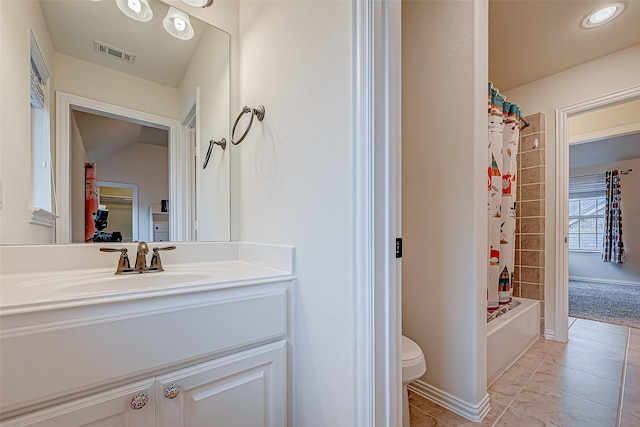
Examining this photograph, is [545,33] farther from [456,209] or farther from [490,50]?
[456,209]

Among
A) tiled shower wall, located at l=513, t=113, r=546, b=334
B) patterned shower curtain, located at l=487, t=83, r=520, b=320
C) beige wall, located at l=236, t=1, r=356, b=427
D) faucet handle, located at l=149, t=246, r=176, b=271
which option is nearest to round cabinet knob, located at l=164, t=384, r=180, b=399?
beige wall, located at l=236, t=1, r=356, b=427

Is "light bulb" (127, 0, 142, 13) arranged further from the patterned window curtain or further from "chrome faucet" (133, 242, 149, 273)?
the patterned window curtain

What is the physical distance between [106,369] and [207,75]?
1.39 meters

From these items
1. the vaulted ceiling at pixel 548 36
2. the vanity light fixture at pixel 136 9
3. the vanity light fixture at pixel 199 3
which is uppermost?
the vaulted ceiling at pixel 548 36

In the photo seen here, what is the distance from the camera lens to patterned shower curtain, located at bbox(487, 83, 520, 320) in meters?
1.83

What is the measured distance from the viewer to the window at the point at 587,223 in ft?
17.4

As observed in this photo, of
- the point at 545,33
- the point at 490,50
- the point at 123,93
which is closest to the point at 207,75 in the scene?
the point at 123,93

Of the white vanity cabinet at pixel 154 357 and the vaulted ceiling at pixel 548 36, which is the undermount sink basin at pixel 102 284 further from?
the vaulted ceiling at pixel 548 36

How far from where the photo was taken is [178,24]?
→ 141cm

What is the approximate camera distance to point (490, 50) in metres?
2.12

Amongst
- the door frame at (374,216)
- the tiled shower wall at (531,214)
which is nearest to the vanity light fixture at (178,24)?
the door frame at (374,216)

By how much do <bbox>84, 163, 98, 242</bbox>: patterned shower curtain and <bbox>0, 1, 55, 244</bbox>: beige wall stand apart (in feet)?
0.39

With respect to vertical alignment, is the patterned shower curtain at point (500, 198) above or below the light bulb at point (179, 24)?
below

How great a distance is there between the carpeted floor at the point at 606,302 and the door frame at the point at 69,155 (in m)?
3.90
